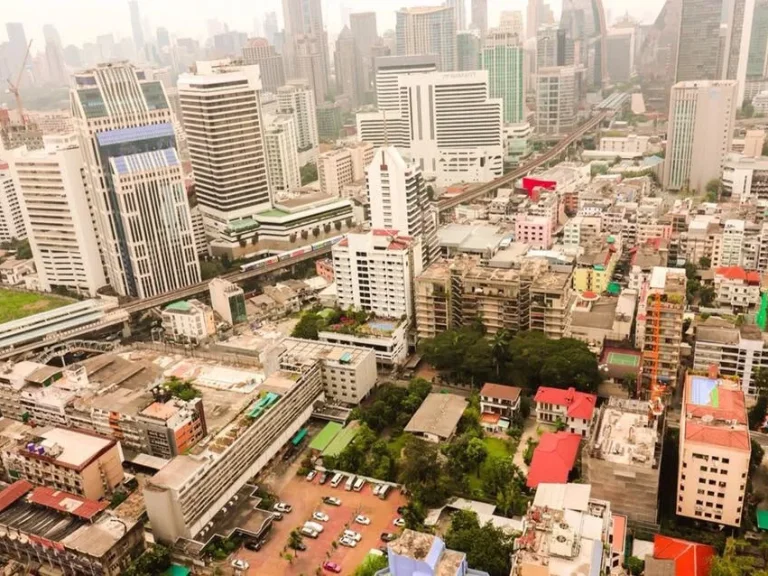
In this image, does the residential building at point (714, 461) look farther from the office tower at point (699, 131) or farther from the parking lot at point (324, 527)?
the office tower at point (699, 131)

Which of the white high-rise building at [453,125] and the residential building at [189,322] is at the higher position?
the white high-rise building at [453,125]

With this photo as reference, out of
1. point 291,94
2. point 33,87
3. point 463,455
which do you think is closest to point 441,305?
point 463,455

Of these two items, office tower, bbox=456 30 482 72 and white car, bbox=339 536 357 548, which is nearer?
white car, bbox=339 536 357 548

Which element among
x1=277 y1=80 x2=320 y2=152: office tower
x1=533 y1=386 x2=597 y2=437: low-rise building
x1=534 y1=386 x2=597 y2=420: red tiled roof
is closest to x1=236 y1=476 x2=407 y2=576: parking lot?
x1=533 y1=386 x2=597 y2=437: low-rise building

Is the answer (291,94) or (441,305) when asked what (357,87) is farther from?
(441,305)

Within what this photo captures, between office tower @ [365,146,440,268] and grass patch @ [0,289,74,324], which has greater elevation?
office tower @ [365,146,440,268]

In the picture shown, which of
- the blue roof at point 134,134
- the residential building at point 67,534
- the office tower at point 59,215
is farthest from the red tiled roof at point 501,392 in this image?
the office tower at point 59,215

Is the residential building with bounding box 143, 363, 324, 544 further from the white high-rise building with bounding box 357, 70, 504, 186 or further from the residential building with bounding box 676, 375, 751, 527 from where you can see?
the white high-rise building with bounding box 357, 70, 504, 186
